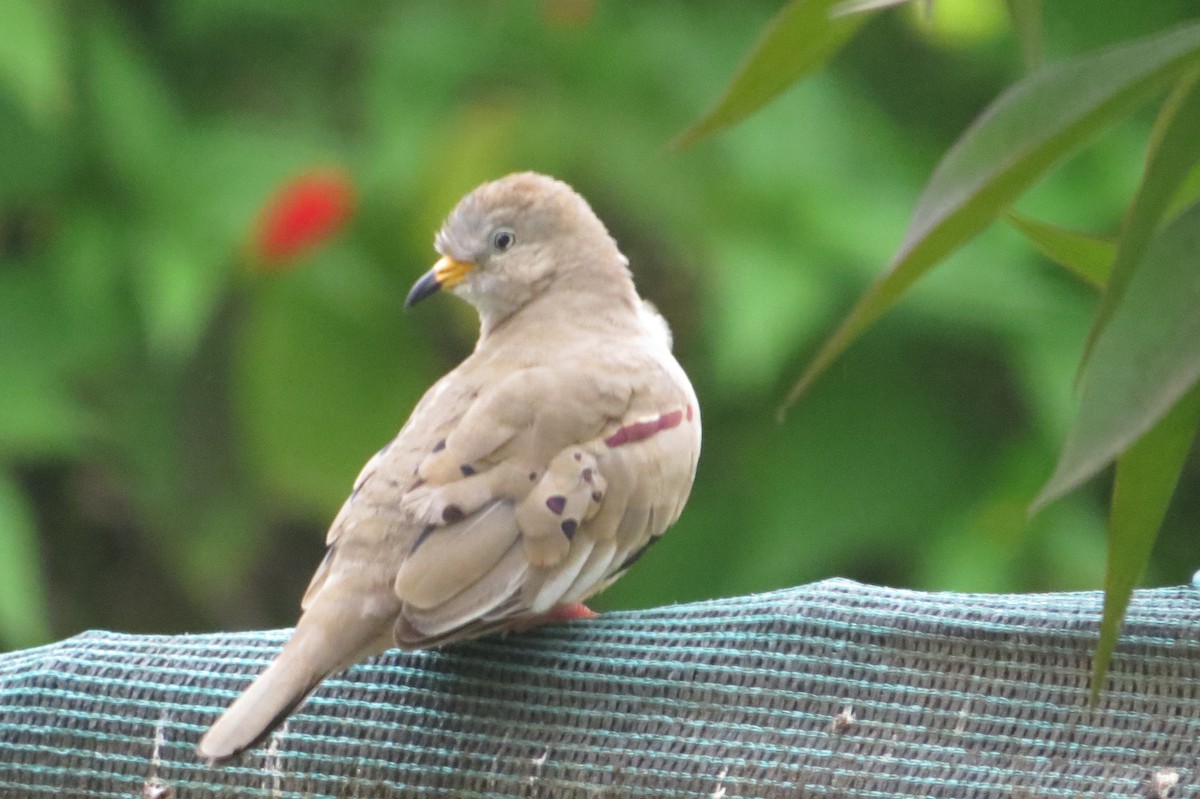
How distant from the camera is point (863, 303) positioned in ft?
5.59

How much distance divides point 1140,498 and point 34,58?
4863 mm

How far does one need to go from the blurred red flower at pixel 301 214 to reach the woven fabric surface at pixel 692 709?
3.62 meters

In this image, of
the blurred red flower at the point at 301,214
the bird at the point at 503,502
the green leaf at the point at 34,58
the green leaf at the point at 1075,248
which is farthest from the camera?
the blurred red flower at the point at 301,214

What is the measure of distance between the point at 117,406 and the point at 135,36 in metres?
1.52

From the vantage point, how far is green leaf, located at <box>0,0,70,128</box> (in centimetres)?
588

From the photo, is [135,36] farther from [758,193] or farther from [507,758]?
[507,758]

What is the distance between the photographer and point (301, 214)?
21.1 ft

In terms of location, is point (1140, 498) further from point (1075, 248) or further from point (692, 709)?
point (692, 709)

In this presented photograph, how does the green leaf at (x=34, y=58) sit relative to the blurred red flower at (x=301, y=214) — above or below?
above

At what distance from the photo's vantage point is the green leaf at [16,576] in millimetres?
5953

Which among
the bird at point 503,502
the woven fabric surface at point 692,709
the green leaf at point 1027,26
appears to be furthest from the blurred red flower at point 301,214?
the green leaf at point 1027,26

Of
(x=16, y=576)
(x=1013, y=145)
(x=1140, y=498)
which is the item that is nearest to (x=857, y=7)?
(x=1013, y=145)

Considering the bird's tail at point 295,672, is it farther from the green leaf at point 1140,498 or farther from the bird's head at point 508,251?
the bird's head at point 508,251

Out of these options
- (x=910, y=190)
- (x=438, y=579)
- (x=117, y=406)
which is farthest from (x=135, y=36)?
(x=438, y=579)
